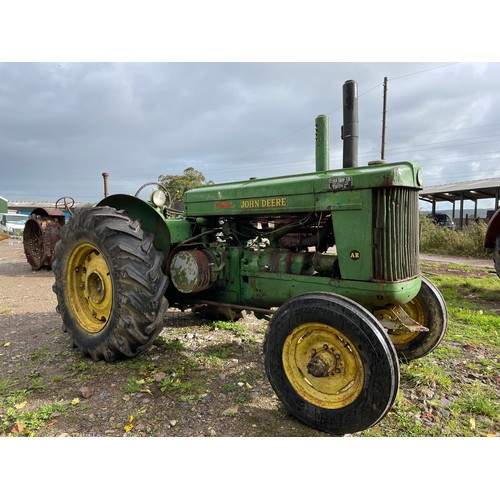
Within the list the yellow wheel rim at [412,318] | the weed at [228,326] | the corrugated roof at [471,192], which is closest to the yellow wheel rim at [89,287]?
the weed at [228,326]

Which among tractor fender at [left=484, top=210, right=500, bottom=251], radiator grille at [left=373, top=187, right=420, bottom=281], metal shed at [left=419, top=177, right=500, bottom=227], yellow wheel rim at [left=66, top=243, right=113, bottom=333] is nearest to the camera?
radiator grille at [left=373, top=187, right=420, bottom=281]

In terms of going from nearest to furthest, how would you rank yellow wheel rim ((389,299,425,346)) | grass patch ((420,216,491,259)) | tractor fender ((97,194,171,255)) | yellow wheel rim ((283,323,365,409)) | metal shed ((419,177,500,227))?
yellow wheel rim ((283,323,365,409)) → yellow wheel rim ((389,299,425,346)) → tractor fender ((97,194,171,255)) → grass patch ((420,216,491,259)) → metal shed ((419,177,500,227))

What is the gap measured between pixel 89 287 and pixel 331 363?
97.2 inches

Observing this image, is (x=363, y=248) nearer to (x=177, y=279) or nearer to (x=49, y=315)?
(x=177, y=279)

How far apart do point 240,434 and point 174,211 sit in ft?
9.33

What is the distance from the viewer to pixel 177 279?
11.3 feet

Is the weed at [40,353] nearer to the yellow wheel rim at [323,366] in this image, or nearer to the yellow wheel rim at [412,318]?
the yellow wheel rim at [323,366]

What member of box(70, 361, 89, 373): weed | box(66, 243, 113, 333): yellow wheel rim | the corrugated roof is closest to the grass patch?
the corrugated roof

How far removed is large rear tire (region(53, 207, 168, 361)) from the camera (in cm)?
301

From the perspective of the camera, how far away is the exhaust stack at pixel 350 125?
3.02 meters

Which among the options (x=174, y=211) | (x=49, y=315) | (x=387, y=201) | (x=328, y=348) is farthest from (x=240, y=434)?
(x=49, y=315)

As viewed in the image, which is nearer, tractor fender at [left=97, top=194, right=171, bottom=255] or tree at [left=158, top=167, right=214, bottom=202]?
tractor fender at [left=97, top=194, right=171, bottom=255]

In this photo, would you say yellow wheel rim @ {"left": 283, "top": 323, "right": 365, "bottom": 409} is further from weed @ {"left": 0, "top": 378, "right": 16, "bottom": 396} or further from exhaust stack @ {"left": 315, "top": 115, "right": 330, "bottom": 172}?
weed @ {"left": 0, "top": 378, "right": 16, "bottom": 396}

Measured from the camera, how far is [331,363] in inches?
89.0
